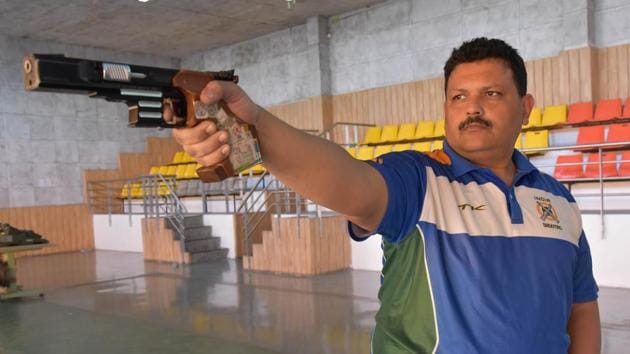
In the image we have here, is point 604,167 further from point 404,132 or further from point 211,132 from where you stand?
point 211,132

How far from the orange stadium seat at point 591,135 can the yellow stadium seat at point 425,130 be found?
2680 millimetres

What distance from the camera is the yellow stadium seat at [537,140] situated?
8.30 meters

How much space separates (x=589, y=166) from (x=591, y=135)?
2.05 feet

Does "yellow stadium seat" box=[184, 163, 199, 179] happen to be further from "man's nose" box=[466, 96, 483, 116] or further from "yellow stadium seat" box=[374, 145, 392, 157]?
"man's nose" box=[466, 96, 483, 116]

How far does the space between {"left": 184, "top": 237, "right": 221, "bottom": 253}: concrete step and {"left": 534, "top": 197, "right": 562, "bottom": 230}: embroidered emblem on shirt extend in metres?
9.42

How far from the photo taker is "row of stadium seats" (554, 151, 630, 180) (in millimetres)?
7203

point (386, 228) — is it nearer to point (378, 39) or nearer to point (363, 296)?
point (363, 296)

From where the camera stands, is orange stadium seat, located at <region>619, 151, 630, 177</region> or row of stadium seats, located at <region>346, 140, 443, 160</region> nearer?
orange stadium seat, located at <region>619, 151, 630, 177</region>

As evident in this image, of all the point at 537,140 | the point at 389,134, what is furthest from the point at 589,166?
the point at 389,134

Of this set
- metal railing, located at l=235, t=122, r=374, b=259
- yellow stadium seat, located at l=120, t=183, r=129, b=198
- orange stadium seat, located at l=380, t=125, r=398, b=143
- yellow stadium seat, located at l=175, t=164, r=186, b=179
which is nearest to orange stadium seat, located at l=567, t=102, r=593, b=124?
orange stadium seat, located at l=380, t=125, r=398, b=143

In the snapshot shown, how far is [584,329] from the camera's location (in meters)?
1.54

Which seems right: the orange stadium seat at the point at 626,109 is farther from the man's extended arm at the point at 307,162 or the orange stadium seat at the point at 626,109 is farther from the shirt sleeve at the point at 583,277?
the man's extended arm at the point at 307,162

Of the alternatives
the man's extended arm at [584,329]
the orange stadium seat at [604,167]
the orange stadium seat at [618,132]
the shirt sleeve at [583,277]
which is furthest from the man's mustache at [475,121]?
the orange stadium seat at [618,132]

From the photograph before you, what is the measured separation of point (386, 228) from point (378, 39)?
11.0 meters
